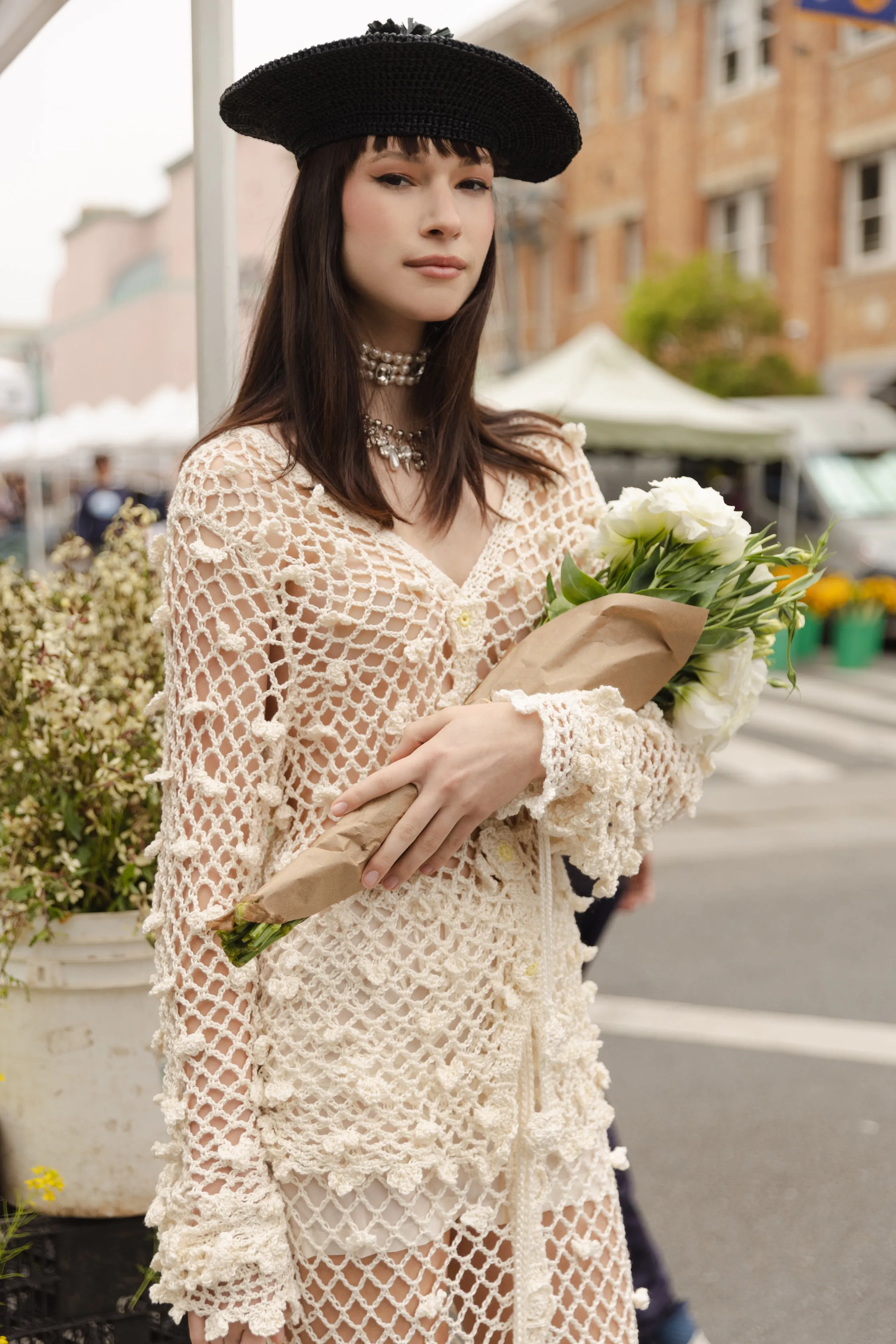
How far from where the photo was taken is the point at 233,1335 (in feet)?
4.59

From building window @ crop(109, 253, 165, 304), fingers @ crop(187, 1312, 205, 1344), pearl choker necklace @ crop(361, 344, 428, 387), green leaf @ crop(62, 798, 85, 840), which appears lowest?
fingers @ crop(187, 1312, 205, 1344)

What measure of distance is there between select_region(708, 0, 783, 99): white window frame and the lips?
878 inches

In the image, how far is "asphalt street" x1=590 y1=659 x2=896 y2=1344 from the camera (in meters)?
3.10

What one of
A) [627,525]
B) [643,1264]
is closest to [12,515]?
[643,1264]

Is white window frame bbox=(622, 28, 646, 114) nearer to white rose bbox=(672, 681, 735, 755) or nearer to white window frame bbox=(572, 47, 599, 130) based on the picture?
white window frame bbox=(572, 47, 599, 130)

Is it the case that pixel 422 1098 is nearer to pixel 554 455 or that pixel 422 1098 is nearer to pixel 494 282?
pixel 554 455

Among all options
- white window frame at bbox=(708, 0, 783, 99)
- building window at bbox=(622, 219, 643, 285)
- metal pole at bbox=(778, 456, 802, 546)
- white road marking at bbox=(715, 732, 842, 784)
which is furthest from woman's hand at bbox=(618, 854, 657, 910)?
building window at bbox=(622, 219, 643, 285)

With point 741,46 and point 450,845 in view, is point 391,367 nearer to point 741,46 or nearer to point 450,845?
point 450,845

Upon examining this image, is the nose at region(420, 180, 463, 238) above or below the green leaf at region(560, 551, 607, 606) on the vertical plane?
above

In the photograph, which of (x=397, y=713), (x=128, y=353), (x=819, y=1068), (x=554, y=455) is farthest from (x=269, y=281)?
(x=128, y=353)

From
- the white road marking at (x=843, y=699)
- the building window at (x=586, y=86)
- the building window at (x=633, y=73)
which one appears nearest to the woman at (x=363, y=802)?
the white road marking at (x=843, y=699)

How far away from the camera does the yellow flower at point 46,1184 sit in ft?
6.44

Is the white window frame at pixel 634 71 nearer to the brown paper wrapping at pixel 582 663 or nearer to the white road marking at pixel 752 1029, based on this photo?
the white road marking at pixel 752 1029

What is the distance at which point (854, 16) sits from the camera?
395 centimetres
